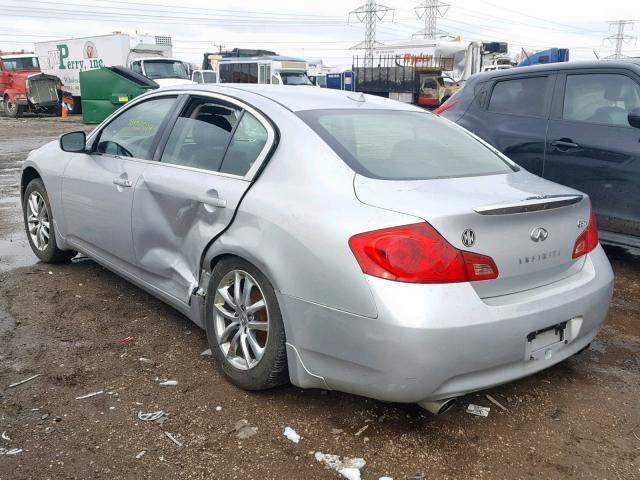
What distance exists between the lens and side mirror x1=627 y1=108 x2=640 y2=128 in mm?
4688

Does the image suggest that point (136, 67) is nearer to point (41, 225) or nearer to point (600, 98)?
point (41, 225)

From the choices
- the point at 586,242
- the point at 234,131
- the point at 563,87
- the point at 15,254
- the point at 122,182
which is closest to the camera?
the point at 586,242

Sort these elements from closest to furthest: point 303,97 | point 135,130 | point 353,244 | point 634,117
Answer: point 353,244 → point 303,97 → point 135,130 → point 634,117

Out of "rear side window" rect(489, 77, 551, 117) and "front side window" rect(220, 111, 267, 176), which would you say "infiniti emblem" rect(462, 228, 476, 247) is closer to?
"front side window" rect(220, 111, 267, 176)

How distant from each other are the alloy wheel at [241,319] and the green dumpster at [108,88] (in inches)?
634

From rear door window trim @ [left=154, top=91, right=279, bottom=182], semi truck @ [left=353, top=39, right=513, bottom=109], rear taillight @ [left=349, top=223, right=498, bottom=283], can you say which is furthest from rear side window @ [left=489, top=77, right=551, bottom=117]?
semi truck @ [left=353, top=39, right=513, bottom=109]

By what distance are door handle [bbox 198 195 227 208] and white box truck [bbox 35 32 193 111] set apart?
2081 centimetres

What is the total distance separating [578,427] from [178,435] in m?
1.84

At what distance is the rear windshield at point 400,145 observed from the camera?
299cm

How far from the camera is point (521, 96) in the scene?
576cm

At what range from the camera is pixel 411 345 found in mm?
2406

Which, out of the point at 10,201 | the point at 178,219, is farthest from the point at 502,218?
the point at 10,201

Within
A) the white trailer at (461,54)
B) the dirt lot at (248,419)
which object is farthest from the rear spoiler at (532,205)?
the white trailer at (461,54)

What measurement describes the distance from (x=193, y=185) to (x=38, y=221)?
2467 mm
